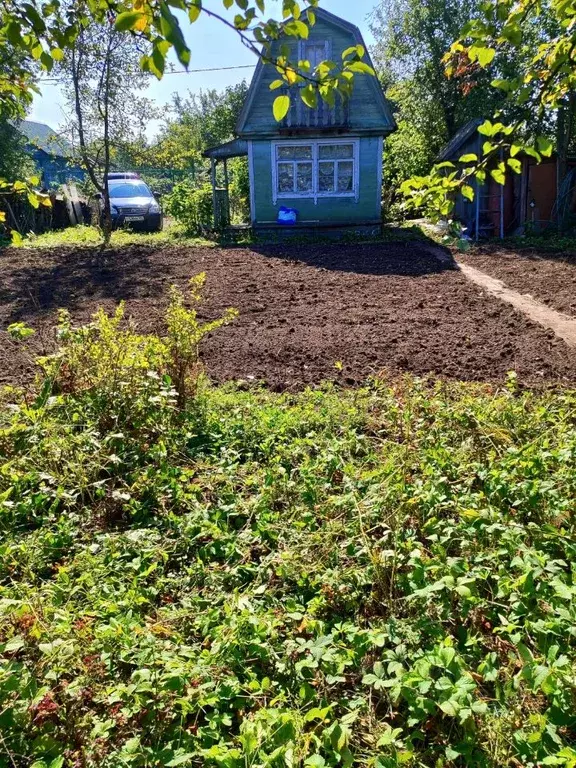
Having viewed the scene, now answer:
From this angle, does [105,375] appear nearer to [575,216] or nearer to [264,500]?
[264,500]

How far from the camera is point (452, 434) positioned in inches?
141

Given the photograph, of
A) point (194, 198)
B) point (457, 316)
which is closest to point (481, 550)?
point (457, 316)

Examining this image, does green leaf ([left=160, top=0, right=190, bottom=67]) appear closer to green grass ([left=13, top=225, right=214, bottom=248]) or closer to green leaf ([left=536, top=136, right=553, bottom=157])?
green leaf ([left=536, top=136, right=553, bottom=157])

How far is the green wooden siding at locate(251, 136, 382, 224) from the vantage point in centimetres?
1591

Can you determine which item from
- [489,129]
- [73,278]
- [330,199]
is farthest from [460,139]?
[489,129]

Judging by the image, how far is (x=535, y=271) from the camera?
1024 centimetres

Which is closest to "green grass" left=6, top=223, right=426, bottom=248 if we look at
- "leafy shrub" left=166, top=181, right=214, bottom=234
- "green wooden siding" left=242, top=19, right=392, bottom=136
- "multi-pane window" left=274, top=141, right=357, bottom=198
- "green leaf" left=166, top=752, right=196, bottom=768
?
"leafy shrub" left=166, top=181, right=214, bottom=234

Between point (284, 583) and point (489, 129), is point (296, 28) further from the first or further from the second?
point (284, 583)

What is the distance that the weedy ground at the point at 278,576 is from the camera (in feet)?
5.68

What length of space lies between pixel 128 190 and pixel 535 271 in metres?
14.7

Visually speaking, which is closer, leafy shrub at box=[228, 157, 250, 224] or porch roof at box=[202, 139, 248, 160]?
porch roof at box=[202, 139, 248, 160]

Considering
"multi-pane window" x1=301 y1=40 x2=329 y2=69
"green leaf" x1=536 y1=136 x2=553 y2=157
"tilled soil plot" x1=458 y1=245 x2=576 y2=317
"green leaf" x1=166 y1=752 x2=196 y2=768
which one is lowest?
"green leaf" x1=166 y1=752 x2=196 y2=768

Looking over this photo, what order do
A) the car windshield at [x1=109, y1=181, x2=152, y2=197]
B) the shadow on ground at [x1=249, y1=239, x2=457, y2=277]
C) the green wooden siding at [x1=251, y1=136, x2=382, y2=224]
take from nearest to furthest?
the shadow on ground at [x1=249, y1=239, x2=457, y2=277]
the green wooden siding at [x1=251, y1=136, x2=382, y2=224]
the car windshield at [x1=109, y1=181, x2=152, y2=197]

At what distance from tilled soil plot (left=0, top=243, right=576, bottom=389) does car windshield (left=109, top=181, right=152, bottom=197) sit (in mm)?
6692
